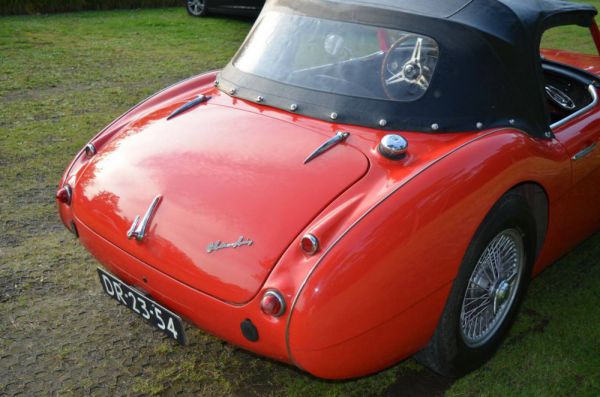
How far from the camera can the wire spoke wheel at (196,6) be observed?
456 inches

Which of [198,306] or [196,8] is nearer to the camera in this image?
[198,306]

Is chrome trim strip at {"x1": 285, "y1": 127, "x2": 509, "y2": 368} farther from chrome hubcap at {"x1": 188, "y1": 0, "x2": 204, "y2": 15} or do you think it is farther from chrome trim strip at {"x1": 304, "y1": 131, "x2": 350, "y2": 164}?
chrome hubcap at {"x1": 188, "y1": 0, "x2": 204, "y2": 15}

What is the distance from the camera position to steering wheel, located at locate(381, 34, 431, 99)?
2986mm

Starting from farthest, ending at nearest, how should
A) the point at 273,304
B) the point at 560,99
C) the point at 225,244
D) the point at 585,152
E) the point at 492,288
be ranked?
the point at 560,99 < the point at 585,152 < the point at 492,288 < the point at 225,244 < the point at 273,304

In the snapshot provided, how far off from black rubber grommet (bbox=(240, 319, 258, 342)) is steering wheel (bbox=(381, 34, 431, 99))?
50.4 inches

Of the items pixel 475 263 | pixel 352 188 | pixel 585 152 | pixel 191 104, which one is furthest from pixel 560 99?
pixel 191 104

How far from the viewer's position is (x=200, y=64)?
8.36 m

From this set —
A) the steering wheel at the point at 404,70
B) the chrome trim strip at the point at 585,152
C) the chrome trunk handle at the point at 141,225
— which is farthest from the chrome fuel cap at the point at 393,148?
the chrome trim strip at the point at 585,152

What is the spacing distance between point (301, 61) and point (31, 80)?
15.9ft

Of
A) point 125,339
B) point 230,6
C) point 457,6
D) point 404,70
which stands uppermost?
point 457,6

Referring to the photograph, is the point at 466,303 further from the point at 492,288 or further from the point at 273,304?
the point at 273,304

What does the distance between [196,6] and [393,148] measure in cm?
986

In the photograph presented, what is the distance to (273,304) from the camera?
7.34 ft

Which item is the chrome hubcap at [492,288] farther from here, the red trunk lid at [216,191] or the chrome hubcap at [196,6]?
the chrome hubcap at [196,6]
